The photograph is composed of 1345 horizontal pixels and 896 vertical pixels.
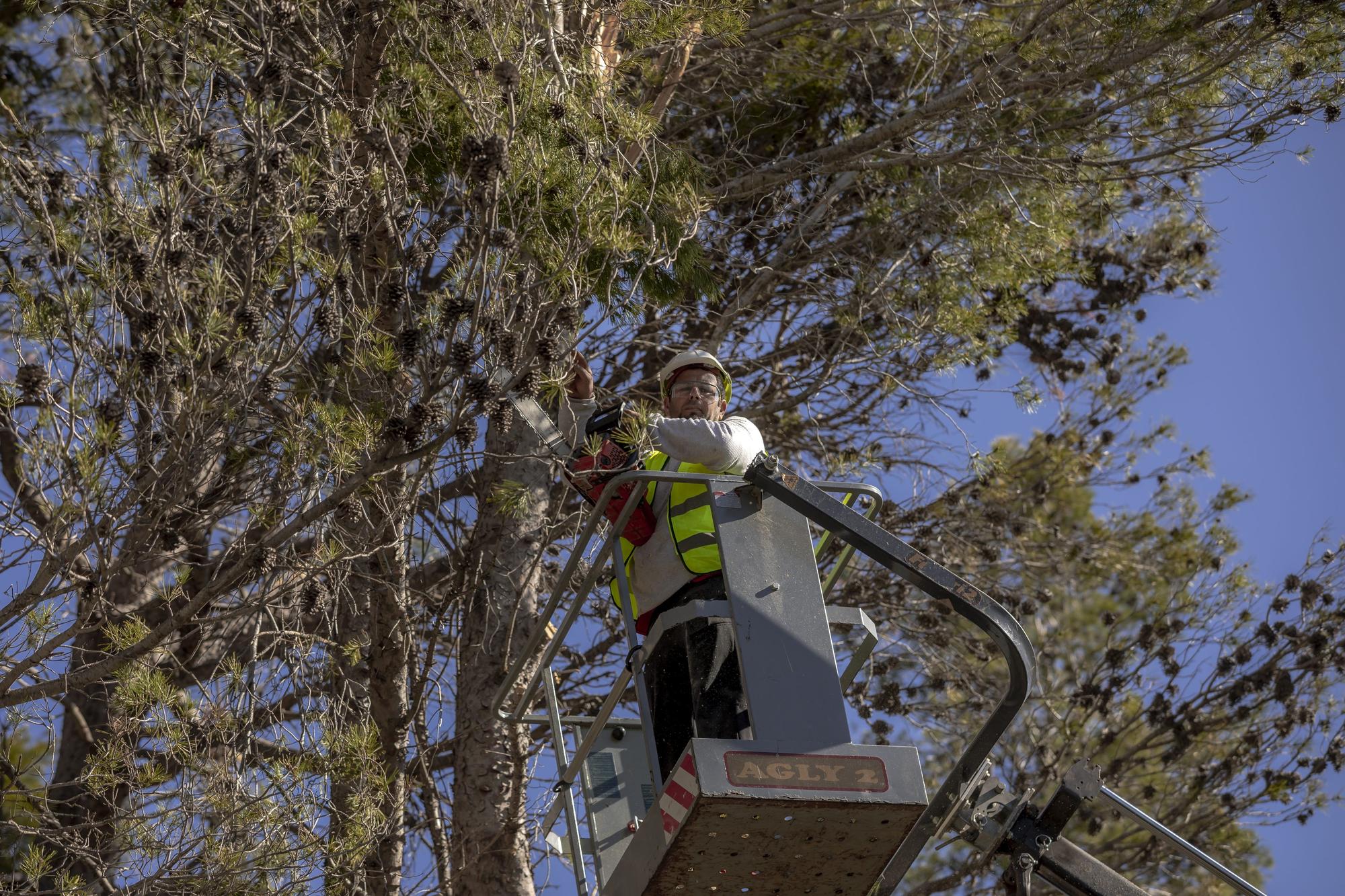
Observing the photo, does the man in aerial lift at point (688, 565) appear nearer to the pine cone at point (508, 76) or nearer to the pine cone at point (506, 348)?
the pine cone at point (506, 348)

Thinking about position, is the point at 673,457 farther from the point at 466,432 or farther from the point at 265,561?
the point at 265,561

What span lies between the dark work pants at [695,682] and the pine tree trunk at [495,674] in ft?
5.04

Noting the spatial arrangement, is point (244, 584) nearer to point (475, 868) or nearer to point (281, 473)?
point (281, 473)

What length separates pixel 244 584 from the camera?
6391 millimetres

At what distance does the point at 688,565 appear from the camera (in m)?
5.01

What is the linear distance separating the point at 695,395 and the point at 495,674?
239 centimetres

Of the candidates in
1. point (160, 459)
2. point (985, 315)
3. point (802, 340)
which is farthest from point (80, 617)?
point (985, 315)

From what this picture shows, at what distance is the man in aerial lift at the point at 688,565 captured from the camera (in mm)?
4770

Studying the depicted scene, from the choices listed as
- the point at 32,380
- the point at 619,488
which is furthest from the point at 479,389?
the point at 32,380

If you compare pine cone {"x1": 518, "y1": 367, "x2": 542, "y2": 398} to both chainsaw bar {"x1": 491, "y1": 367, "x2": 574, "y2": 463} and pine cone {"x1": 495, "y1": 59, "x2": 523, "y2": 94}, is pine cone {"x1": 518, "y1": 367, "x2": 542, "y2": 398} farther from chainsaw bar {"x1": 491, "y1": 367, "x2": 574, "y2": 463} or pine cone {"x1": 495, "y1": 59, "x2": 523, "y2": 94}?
pine cone {"x1": 495, "y1": 59, "x2": 523, "y2": 94}

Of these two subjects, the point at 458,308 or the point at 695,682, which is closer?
the point at 695,682

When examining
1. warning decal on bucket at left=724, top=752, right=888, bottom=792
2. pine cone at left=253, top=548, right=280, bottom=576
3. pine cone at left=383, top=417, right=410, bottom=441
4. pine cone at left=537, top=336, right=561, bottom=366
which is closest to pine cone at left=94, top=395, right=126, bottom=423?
pine cone at left=253, top=548, right=280, bottom=576

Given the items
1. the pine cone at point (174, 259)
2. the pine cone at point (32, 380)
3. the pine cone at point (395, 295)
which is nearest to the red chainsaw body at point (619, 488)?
the pine cone at point (395, 295)

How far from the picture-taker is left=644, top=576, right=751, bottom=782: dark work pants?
475 cm
